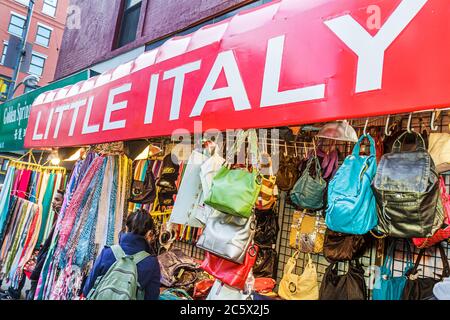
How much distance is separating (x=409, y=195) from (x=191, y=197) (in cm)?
171

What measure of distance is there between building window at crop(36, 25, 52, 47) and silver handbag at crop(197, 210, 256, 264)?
115ft

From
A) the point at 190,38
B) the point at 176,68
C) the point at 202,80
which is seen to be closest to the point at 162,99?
the point at 176,68

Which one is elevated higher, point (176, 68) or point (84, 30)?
point (84, 30)

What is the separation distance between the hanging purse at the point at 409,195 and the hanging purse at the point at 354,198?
2.8 inches

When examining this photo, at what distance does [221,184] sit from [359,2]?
143 cm

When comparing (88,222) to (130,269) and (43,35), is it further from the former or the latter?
(43,35)

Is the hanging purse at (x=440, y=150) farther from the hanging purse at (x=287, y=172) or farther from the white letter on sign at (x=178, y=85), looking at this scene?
the white letter on sign at (x=178, y=85)

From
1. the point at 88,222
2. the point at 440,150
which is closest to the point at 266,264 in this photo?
the point at 440,150

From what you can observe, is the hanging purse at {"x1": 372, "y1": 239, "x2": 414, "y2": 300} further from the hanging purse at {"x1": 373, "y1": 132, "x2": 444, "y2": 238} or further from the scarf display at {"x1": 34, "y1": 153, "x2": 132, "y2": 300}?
the scarf display at {"x1": 34, "y1": 153, "x2": 132, "y2": 300}

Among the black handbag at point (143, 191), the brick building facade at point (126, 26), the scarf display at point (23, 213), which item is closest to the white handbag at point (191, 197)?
the black handbag at point (143, 191)

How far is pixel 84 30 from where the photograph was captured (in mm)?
8680

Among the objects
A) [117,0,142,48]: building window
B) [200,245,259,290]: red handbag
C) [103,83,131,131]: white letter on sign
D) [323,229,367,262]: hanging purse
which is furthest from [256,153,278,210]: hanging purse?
[117,0,142,48]: building window

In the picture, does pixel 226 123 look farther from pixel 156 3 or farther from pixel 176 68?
pixel 156 3

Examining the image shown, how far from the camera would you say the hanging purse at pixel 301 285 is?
9.84 feet
